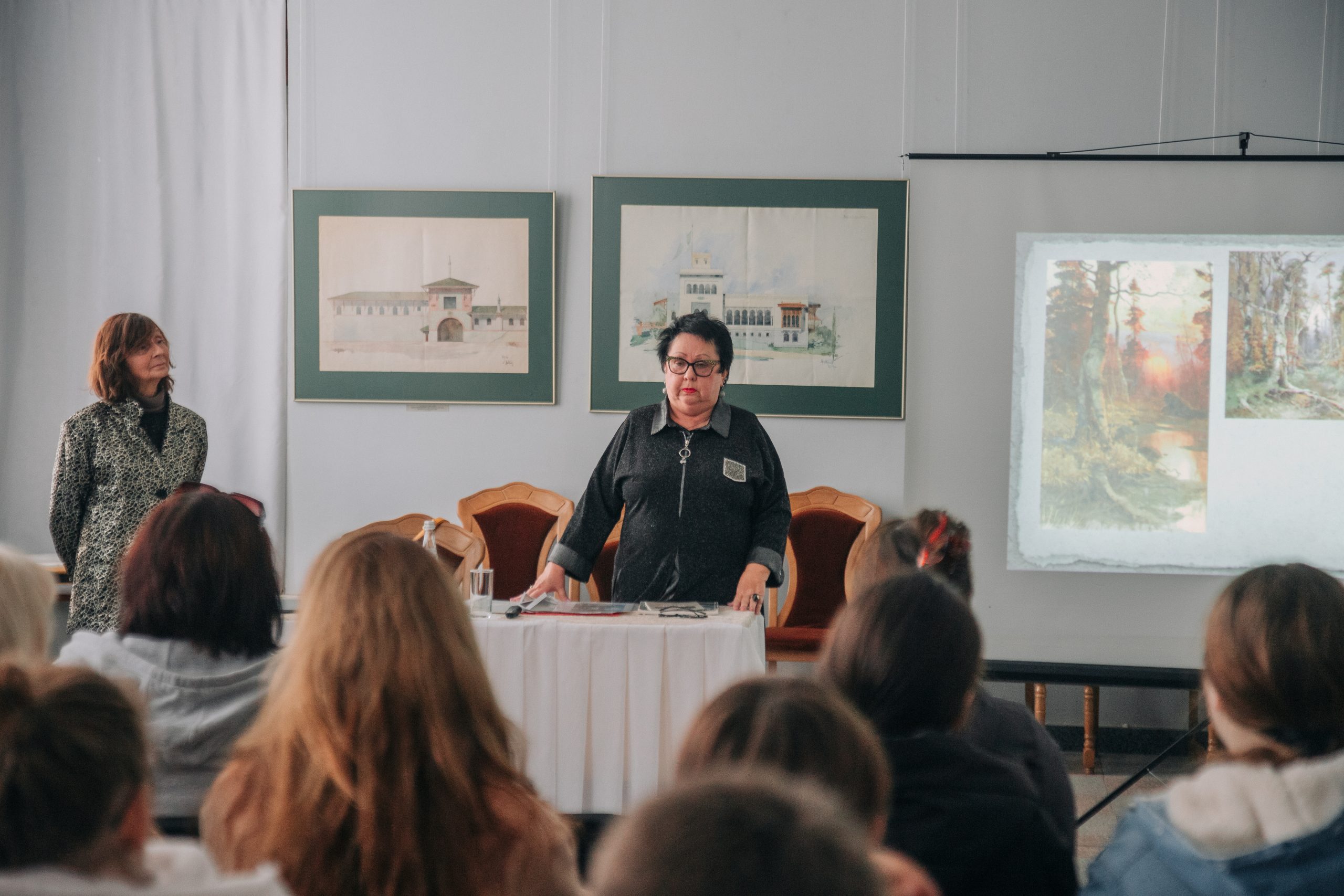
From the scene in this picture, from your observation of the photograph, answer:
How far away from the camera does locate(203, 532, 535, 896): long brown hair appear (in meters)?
1.13

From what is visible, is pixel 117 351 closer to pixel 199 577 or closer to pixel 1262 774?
pixel 199 577

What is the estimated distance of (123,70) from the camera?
4648mm

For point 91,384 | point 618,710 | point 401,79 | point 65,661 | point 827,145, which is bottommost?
point 618,710

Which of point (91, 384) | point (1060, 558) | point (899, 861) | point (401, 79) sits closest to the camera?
point (899, 861)

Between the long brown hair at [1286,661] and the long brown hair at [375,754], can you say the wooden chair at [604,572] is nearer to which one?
the long brown hair at [375,754]

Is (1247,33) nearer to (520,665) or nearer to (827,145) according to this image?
(827,145)

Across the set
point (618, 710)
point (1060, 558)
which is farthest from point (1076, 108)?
point (618, 710)

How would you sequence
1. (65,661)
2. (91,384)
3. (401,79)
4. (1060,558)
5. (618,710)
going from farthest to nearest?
(401,79) < (1060,558) < (91,384) < (618,710) < (65,661)

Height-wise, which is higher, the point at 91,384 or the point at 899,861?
the point at 91,384

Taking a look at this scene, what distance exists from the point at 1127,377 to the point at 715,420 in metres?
2.08

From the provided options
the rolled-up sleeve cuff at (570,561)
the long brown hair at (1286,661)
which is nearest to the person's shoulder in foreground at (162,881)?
the long brown hair at (1286,661)

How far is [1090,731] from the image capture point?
3988 millimetres

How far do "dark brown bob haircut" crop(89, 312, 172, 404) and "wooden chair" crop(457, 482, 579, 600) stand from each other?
142cm

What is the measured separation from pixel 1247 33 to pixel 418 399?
3.88 metres
